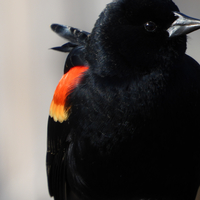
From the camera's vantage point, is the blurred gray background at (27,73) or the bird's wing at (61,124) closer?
the bird's wing at (61,124)

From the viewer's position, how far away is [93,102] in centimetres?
118

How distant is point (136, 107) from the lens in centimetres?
112

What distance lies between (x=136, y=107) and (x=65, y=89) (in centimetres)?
35

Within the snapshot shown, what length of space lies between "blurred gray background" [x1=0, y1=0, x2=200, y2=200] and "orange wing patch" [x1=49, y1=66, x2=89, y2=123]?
2.68 ft

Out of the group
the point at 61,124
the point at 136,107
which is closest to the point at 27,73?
the point at 61,124

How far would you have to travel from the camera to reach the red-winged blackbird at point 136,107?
110cm

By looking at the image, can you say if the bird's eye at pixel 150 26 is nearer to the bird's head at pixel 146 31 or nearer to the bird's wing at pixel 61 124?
the bird's head at pixel 146 31

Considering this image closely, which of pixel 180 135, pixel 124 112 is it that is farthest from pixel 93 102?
pixel 180 135

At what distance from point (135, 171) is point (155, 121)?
218 millimetres

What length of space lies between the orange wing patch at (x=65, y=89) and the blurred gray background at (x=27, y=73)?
2.68 feet

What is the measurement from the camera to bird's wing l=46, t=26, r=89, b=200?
1.32 metres

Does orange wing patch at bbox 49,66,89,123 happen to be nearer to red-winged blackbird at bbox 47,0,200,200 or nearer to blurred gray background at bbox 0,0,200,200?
red-winged blackbird at bbox 47,0,200,200

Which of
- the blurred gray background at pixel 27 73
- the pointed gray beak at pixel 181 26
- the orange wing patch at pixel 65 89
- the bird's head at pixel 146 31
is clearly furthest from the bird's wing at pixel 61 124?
the blurred gray background at pixel 27 73

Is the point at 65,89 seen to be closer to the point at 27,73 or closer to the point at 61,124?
the point at 61,124
